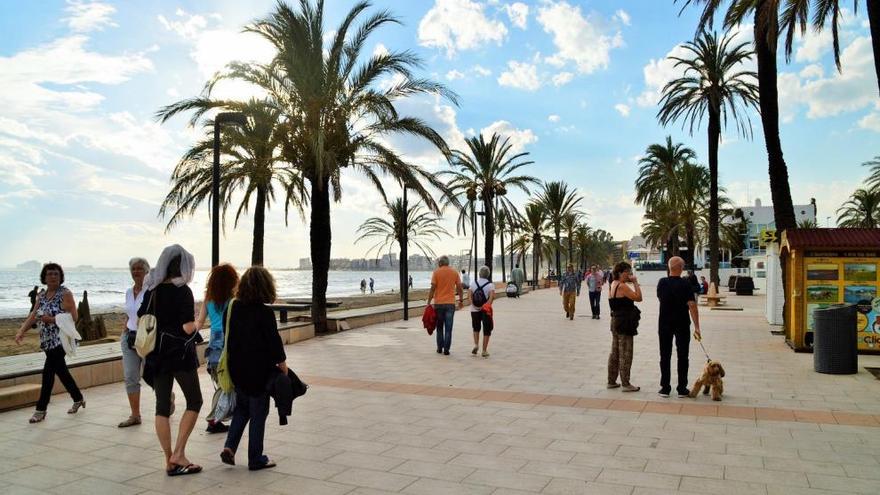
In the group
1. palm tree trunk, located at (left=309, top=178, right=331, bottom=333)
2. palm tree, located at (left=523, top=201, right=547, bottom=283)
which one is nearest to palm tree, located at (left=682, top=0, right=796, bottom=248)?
palm tree trunk, located at (left=309, top=178, right=331, bottom=333)

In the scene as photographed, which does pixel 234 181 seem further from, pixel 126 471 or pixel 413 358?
pixel 126 471

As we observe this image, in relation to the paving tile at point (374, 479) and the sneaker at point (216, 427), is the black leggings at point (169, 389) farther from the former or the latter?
the sneaker at point (216, 427)

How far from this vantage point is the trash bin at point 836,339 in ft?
29.7

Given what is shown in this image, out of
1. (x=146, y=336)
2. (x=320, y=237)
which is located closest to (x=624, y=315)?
(x=146, y=336)

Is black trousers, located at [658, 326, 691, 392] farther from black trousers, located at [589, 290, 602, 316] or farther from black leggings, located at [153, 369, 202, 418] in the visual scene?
black trousers, located at [589, 290, 602, 316]

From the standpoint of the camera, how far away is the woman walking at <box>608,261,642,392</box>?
7.57m

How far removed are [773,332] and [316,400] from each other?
11973 mm

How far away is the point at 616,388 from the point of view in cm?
807

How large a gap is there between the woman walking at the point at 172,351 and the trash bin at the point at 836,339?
854cm

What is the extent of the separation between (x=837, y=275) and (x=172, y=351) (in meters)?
11.1

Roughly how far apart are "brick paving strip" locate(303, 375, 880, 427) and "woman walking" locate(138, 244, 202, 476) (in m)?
3.52

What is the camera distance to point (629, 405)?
279 inches

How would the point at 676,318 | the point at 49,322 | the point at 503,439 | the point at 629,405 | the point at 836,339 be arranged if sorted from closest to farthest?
the point at 503,439 < the point at 49,322 < the point at 629,405 < the point at 676,318 < the point at 836,339

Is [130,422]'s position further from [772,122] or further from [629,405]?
[772,122]
